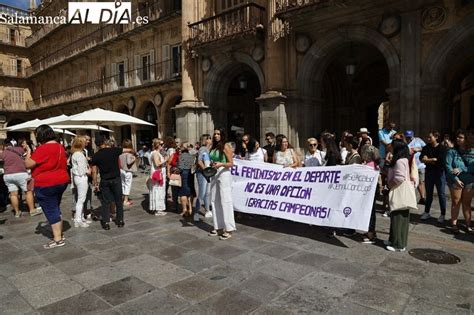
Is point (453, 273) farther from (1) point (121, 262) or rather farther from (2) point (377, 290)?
(1) point (121, 262)

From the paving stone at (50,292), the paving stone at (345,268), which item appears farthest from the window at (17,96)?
the paving stone at (345,268)

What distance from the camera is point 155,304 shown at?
11.7ft

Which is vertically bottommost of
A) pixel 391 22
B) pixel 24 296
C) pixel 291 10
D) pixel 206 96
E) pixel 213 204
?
pixel 24 296

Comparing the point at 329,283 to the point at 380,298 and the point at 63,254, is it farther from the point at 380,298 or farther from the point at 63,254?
the point at 63,254

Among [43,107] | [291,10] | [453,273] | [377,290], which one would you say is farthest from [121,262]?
[43,107]

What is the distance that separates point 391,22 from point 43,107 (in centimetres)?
3596

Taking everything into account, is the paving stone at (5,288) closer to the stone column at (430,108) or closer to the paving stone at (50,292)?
the paving stone at (50,292)

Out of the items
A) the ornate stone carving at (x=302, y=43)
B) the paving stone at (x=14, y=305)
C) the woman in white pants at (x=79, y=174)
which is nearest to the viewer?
the paving stone at (x=14, y=305)

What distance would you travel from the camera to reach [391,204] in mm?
5094

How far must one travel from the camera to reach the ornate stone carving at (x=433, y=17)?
10.1 m

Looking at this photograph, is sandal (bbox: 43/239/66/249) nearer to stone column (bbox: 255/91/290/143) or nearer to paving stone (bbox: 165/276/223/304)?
paving stone (bbox: 165/276/223/304)

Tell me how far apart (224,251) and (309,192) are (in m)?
1.88

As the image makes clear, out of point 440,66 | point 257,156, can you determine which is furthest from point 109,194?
point 440,66

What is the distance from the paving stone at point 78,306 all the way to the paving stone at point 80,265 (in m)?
0.78
